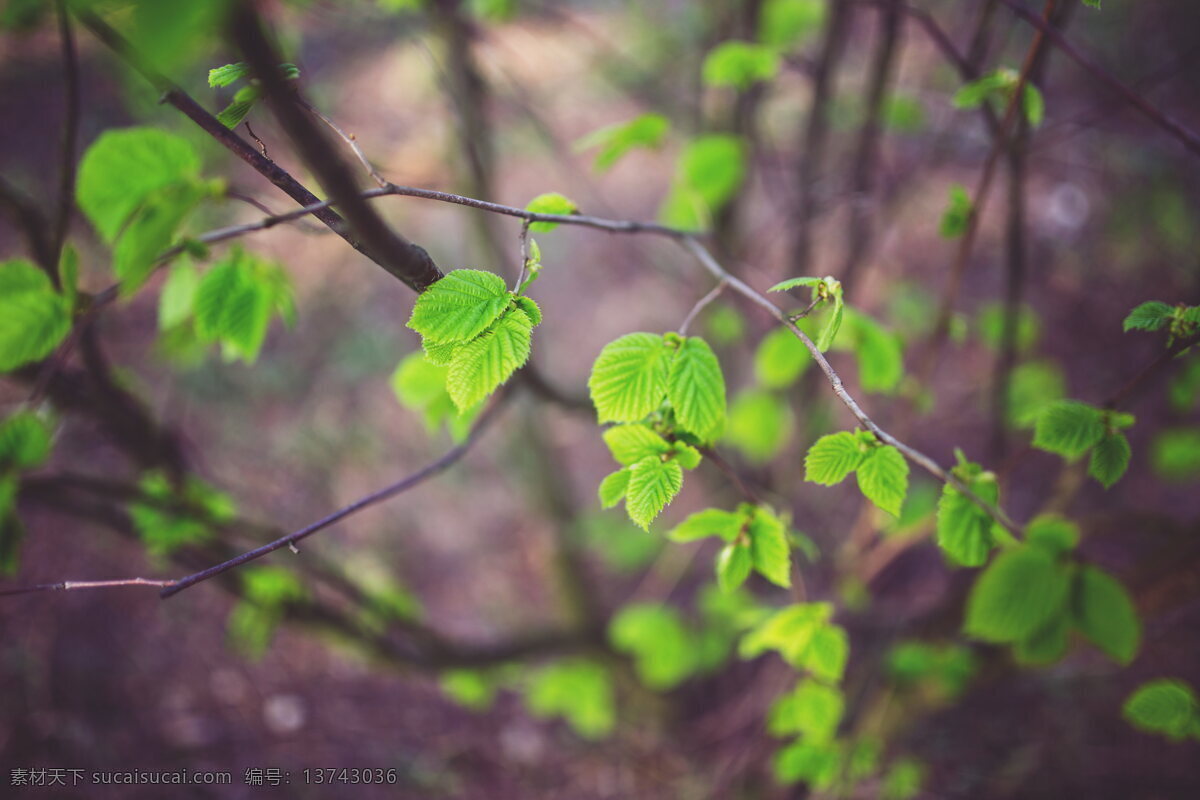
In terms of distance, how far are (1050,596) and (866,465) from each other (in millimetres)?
721

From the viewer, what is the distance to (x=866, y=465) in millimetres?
877

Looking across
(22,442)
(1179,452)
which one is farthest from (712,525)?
(1179,452)

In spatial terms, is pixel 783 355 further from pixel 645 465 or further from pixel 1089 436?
pixel 645 465

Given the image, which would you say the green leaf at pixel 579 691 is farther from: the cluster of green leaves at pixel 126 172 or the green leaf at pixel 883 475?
the cluster of green leaves at pixel 126 172

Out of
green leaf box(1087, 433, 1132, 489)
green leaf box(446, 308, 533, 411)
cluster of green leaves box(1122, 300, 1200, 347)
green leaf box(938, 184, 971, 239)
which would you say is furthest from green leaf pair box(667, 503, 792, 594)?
green leaf box(938, 184, 971, 239)

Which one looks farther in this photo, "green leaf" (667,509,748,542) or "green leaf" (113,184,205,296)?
"green leaf" (667,509,748,542)

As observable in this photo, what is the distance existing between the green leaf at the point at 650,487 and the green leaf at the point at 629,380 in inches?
3.2

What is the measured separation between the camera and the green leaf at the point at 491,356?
81 centimetres

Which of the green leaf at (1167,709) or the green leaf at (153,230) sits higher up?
the green leaf at (153,230)

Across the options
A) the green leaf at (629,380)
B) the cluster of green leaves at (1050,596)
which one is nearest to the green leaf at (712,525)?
the green leaf at (629,380)

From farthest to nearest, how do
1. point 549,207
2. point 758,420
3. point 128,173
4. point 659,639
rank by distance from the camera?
point 659,639, point 758,420, point 128,173, point 549,207

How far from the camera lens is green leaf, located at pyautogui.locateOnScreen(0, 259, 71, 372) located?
931 mm

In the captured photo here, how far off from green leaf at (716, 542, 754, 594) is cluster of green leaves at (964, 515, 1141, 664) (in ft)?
2.11

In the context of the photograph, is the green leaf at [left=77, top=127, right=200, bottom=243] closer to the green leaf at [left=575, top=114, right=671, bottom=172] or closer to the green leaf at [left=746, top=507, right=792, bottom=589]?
the green leaf at [left=575, top=114, right=671, bottom=172]
